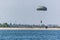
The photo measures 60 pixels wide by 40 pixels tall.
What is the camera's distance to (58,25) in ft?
301

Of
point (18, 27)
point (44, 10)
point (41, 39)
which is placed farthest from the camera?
point (44, 10)

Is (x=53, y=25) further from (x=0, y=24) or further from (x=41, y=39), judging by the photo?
(x=41, y=39)

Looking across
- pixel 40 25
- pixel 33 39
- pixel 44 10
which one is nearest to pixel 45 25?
pixel 40 25

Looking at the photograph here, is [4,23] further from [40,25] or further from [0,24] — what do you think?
[40,25]

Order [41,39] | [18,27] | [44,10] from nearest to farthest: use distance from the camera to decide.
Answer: [41,39] < [18,27] < [44,10]

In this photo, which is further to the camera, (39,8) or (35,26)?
(39,8)

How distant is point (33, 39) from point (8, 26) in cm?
4230

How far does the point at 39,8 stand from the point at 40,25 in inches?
776

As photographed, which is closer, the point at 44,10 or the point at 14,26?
the point at 14,26

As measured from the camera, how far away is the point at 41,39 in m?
44.9

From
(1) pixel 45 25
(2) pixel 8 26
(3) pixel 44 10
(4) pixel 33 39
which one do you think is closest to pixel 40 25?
(1) pixel 45 25

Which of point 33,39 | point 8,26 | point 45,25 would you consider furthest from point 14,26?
point 33,39

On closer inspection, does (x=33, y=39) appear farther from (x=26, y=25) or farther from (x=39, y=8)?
(x=39, y=8)

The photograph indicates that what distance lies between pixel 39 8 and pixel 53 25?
1875 centimetres
